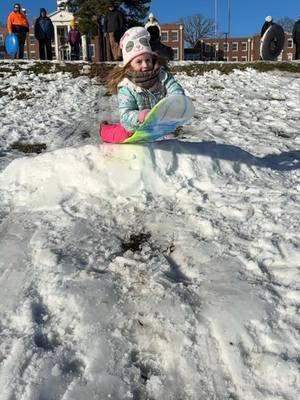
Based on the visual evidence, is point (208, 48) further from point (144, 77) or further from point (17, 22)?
point (144, 77)

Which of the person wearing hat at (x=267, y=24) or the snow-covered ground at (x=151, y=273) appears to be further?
the person wearing hat at (x=267, y=24)

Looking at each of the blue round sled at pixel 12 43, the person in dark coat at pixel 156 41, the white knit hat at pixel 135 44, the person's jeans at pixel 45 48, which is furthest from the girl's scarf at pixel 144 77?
the blue round sled at pixel 12 43

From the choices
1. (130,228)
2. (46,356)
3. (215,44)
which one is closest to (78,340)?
(46,356)

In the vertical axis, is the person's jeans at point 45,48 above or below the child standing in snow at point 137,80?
above

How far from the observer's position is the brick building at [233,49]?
6530cm

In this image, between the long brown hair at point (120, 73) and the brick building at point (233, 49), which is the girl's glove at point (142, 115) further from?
the brick building at point (233, 49)

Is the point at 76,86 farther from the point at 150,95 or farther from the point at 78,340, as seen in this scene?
the point at 78,340

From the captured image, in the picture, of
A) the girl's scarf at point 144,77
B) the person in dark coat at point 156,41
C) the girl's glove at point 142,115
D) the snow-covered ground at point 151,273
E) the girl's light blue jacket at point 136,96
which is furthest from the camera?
the person in dark coat at point 156,41

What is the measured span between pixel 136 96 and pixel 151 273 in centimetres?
224

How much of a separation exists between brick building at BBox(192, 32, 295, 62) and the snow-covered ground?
6284cm

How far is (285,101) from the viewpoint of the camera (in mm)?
8430

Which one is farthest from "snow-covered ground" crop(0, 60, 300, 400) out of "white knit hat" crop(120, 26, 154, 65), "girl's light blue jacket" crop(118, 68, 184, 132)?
"white knit hat" crop(120, 26, 154, 65)

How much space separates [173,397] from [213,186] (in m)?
2.31

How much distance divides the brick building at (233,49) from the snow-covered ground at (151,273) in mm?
62841
